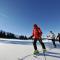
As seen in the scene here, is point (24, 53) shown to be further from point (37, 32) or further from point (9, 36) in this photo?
point (9, 36)

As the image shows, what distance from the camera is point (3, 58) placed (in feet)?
13.1

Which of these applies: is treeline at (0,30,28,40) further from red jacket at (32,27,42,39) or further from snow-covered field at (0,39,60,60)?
snow-covered field at (0,39,60,60)

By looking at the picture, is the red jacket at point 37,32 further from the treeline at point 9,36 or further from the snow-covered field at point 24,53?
the snow-covered field at point 24,53

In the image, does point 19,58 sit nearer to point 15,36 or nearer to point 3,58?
point 3,58

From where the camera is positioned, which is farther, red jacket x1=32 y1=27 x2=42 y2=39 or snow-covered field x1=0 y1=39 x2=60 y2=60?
red jacket x1=32 y1=27 x2=42 y2=39

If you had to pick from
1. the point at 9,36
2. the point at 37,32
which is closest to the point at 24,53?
the point at 37,32

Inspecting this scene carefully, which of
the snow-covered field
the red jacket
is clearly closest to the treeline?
the red jacket

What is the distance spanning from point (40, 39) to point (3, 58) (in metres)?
1.36

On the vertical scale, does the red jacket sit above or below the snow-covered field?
above

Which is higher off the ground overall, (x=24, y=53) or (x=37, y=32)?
(x=37, y=32)

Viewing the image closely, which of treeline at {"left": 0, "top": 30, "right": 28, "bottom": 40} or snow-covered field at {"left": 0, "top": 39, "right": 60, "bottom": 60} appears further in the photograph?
treeline at {"left": 0, "top": 30, "right": 28, "bottom": 40}

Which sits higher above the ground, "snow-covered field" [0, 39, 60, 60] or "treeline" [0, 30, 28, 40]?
"treeline" [0, 30, 28, 40]

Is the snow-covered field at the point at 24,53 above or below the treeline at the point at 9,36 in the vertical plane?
below

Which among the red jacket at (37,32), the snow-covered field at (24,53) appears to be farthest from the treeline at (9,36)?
the snow-covered field at (24,53)
